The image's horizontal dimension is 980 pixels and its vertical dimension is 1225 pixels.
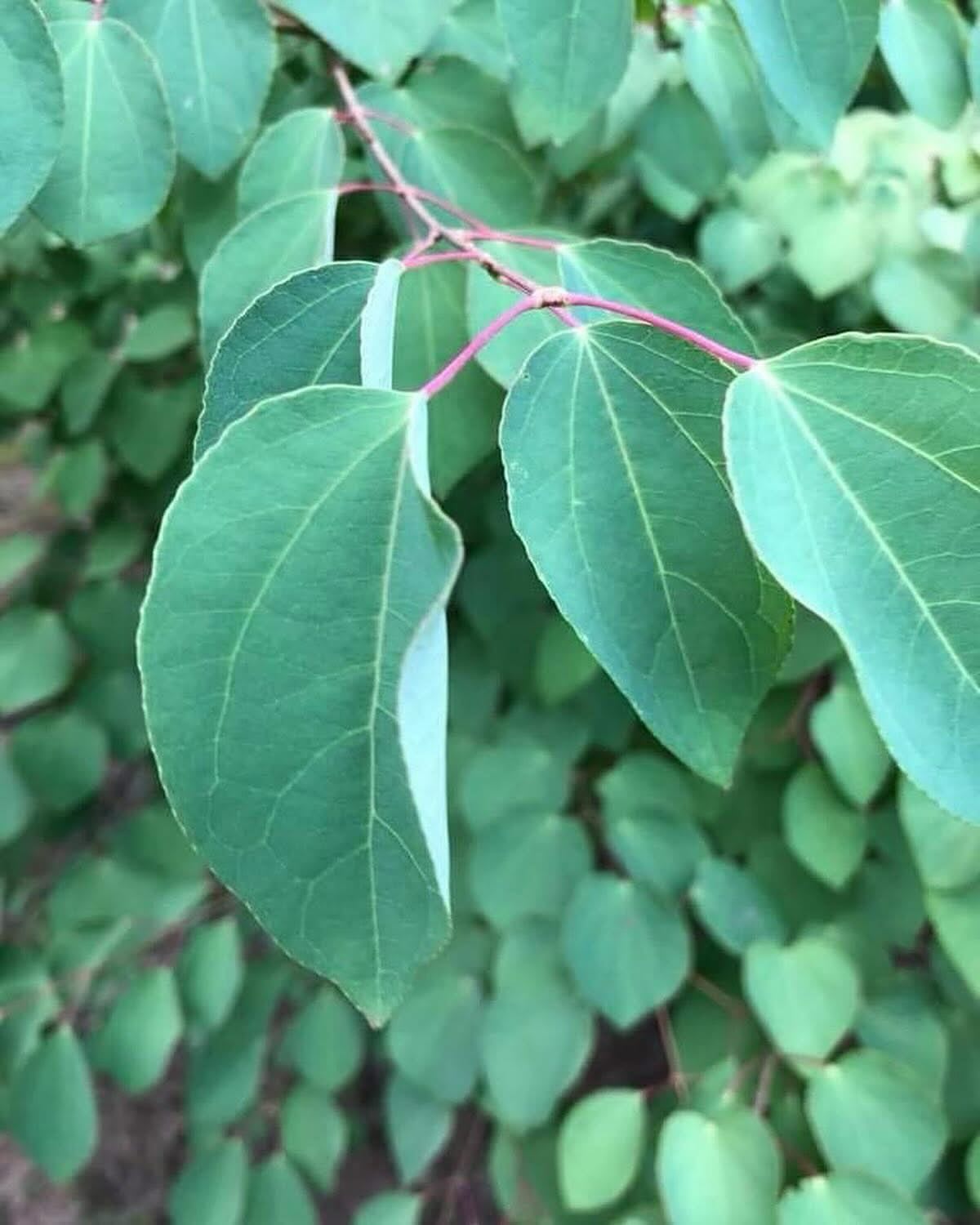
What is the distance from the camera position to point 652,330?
363 mm

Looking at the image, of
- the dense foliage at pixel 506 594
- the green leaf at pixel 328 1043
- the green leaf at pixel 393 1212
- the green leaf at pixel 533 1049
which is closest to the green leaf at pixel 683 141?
the dense foliage at pixel 506 594

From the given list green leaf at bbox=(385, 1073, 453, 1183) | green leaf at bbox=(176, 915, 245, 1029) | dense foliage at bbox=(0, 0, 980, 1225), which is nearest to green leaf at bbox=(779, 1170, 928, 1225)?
dense foliage at bbox=(0, 0, 980, 1225)

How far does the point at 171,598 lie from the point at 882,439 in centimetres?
22

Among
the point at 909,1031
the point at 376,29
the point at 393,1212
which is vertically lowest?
the point at 393,1212

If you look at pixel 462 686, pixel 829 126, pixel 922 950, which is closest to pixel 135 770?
pixel 462 686

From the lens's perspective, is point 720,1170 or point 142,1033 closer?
point 720,1170

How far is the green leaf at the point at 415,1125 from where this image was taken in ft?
2.85

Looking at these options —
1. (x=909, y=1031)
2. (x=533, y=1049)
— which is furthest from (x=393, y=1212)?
(x=909, y=1031)

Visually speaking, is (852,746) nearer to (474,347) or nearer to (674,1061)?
(674,1061)

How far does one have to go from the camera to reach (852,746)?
0.72 metres

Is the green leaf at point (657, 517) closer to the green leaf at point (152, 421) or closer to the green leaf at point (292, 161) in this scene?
the green leaf at point (292, 161)

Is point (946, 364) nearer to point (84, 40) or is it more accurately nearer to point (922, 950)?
point (84, 40)

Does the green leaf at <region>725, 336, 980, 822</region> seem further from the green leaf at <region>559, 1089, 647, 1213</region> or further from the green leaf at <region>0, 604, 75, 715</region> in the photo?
the green leaf at <region>0, 604, 75, 715</region>

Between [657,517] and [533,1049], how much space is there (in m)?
0.55
